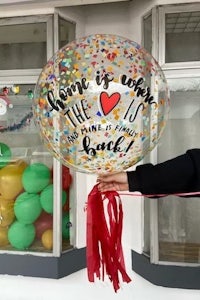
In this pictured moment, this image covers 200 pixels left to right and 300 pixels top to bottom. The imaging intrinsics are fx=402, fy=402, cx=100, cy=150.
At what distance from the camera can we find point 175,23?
2146mm

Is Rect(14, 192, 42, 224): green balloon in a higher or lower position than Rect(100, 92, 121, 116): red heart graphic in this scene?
lower

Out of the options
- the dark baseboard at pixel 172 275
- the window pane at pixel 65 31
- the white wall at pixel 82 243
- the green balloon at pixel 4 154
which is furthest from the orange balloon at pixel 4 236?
the window pane at pixel 65 31

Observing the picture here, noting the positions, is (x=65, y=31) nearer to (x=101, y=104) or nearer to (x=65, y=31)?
(x=65, y=31)

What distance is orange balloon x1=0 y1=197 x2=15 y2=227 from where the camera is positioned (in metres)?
2.27

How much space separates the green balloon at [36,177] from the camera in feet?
7.27

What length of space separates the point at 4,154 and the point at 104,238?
3.28 ft

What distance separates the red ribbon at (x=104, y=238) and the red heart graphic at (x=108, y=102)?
35 cm

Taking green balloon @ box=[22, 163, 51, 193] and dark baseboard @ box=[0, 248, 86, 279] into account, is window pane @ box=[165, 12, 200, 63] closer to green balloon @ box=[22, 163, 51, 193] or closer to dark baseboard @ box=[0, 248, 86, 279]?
green balloon @ box=[22, 163, 51, 193]

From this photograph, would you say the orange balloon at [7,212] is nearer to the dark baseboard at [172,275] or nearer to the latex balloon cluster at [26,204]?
the latex balloon cluster at [26,204]

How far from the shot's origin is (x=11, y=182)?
2217 mm

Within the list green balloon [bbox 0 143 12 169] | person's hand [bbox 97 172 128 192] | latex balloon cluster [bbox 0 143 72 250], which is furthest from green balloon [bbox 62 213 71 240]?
person's hand [bbox 97 172 128 192]

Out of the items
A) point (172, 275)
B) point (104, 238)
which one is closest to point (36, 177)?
point (104, 238)

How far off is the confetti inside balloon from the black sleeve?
10cm

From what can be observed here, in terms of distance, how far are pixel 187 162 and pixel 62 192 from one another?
95cm
